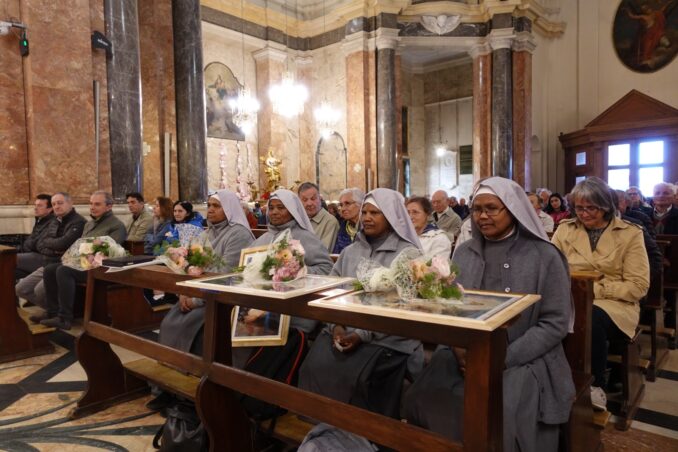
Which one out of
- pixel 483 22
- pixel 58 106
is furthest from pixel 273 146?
pixel 58 106

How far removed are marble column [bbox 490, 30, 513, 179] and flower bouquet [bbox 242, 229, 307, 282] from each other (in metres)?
12.6

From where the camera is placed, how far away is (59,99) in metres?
6.53

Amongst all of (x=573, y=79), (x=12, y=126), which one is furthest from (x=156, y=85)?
(x=573, y=79)

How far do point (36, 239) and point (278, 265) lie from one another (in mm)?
4846

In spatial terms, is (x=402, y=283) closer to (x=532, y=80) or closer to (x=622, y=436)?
(x=622, y=436)

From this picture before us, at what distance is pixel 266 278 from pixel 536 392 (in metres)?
1.35

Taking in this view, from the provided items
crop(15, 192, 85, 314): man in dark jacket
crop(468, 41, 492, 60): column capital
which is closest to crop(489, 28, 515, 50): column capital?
crop(468, 41, 492, 60): column capital

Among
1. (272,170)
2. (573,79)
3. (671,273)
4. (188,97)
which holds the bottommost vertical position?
(671,273)

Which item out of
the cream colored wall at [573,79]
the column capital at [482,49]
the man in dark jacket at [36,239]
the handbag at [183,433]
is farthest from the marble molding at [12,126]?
the cream colored wall at [573,79]

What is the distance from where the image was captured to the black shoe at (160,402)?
354 centimetres

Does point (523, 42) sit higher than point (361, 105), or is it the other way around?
point (523, 42)

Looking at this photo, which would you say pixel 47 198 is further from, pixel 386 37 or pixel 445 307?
pixel 386 37

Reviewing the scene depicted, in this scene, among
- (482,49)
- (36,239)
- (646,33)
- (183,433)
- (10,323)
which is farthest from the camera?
(646,33)

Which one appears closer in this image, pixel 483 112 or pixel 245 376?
pixel 245 376
